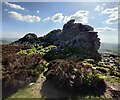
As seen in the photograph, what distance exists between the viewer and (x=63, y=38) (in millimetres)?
31734

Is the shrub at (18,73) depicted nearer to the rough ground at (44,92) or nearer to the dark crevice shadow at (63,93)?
the rough ground at (44,92)

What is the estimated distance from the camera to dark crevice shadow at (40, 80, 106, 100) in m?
8.84

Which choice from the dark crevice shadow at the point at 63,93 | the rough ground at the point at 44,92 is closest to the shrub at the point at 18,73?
the rough ground at the point at 44,92

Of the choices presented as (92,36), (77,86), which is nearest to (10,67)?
(77,86)

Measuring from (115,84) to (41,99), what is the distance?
5.03m

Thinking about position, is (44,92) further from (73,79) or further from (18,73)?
(18,73)

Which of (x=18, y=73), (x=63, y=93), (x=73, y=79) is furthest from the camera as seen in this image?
(x=18, y=73)

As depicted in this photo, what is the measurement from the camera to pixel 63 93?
905 cm

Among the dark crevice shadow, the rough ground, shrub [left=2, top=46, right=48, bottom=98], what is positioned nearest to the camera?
the rough ground

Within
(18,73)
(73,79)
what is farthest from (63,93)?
(18,73)

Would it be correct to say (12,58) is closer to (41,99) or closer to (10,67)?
(10,67)

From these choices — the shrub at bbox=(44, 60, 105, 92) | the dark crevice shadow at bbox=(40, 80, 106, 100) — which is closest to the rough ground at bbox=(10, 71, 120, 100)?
the dark crevice shadow at bbox=(40, 80, 106, 100)

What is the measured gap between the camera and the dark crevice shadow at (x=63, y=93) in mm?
8836

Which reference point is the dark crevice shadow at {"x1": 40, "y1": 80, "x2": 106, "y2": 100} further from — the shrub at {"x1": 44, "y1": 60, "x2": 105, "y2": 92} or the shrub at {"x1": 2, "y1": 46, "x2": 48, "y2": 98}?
the shrub at {"x1": 2, "y1": 46, "x2": 48, "y2": 98}
